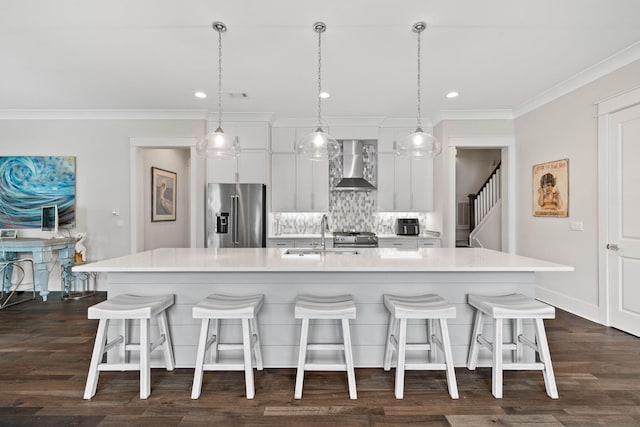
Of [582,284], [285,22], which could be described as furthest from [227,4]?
[582,284]

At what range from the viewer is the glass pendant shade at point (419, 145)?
2.90 meters

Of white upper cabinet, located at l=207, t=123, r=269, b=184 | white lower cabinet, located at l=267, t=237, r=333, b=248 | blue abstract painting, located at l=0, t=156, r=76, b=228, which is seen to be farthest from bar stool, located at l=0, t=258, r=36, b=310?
white lower cabinet, located at l=267, t=237, r=333, b=248

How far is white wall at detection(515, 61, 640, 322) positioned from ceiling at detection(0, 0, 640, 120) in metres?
0.23

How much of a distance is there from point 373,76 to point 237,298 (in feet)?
8.78

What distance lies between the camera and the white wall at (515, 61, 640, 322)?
3521mm

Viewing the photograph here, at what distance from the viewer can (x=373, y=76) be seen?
11.8 ft

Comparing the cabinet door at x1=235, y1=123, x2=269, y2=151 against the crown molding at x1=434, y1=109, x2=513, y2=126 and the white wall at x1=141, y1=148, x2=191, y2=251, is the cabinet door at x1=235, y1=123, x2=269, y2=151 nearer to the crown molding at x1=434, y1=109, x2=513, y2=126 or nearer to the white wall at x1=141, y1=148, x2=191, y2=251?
the white wall at x1=141, y1=148, x2=191, y2=251

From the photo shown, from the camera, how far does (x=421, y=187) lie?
526 cm

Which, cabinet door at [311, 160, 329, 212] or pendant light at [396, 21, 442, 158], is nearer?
pendant light at [396, 21, 442, 158]

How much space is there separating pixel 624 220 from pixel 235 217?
174 inches

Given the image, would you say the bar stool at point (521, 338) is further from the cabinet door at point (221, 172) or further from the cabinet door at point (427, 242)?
the cabinet door at point (221, 172)

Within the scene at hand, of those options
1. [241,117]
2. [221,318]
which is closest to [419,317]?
[221,318]

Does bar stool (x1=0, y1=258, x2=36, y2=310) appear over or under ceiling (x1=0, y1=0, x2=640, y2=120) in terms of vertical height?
under

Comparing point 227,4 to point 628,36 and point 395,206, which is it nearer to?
point 628,36
